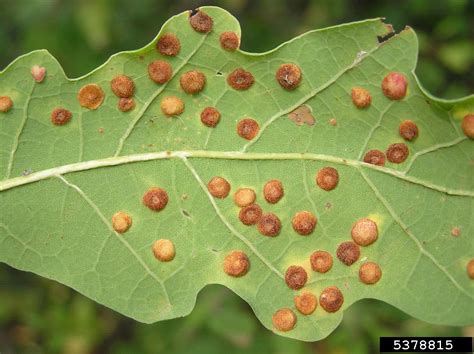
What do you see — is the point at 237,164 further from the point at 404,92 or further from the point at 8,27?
the point at 8,27

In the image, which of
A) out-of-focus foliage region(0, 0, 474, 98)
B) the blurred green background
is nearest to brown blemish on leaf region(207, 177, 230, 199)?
the blurred green background

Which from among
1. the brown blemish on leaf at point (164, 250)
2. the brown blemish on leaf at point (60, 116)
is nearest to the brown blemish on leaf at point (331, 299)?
the brown blemish on leaf at point (164, 250)

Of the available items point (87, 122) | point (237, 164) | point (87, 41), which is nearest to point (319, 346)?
point (237, 164)

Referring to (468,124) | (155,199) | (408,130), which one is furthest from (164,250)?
(468,124)

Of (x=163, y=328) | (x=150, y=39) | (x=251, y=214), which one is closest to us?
(x=251, y=214)

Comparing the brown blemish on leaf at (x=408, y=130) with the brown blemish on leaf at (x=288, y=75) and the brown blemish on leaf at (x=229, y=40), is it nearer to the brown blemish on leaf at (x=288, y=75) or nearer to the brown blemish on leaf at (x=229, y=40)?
the brown blemish on leaf at (x=288, y=75)

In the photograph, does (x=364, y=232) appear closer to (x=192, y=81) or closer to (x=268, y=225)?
(x=268, y=225)
